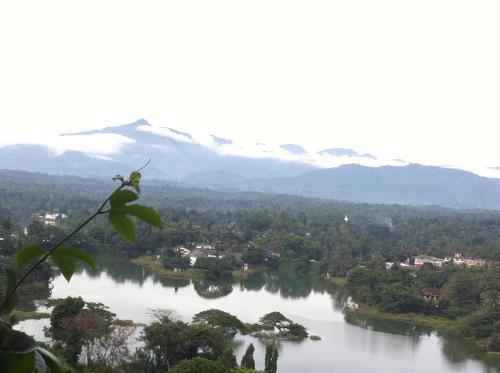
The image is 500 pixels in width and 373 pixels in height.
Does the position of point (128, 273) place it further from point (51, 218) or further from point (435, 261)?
point (51, 218)

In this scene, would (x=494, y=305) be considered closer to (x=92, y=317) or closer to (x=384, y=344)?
(x=384, y=344)

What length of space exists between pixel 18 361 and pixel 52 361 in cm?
8

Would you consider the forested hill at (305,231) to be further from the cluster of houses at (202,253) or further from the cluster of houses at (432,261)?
the cluster of houses at (202,253)

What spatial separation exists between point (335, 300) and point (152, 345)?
46.5 feet

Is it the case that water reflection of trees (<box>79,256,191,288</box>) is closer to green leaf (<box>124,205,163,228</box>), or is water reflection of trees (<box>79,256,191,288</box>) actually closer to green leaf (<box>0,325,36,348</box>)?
green leaf (<box>124,205,163,228</box>)

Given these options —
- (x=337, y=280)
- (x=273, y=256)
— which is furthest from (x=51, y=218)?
(x=337, y=280)

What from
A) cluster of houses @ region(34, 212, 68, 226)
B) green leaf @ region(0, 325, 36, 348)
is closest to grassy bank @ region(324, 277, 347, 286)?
cluster of houses @ region(34, 212, 68, 226)

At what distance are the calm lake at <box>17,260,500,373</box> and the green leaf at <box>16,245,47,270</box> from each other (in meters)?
15.4

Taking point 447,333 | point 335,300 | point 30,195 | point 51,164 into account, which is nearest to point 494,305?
point 447,333

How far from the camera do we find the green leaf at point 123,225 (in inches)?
41.9

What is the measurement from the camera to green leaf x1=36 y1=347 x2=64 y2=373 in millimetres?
892

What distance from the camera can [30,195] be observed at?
184ft

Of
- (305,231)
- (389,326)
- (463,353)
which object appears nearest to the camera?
(463,353)

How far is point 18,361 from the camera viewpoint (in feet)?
2.79
